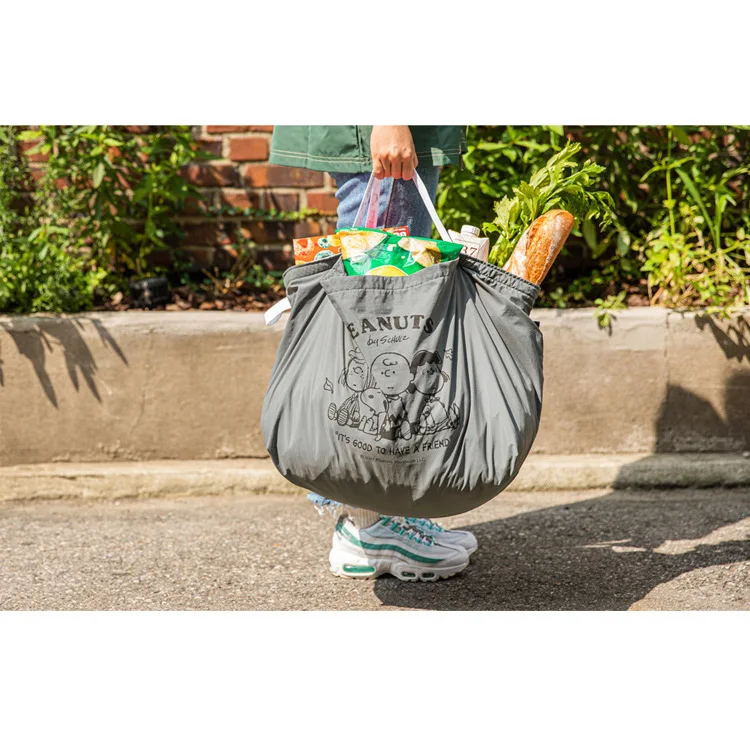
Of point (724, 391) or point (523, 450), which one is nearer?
point (523, 450)

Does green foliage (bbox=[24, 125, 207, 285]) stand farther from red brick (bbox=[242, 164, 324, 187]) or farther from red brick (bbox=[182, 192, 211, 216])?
red brick (bbox=[242, 164, 324, 187])

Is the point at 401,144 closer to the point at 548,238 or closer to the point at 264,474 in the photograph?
the point at 548,238

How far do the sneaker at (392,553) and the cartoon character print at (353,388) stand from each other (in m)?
0.66

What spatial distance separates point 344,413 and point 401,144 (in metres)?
0.62

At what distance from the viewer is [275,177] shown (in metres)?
3.79

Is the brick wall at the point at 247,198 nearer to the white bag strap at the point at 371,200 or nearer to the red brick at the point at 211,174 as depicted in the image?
the red brick at the point at 211,174

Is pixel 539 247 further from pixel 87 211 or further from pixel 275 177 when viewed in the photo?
pixel 87 211

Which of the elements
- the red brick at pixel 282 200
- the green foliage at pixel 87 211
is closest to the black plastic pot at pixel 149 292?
the green foliage at pixel 87 211

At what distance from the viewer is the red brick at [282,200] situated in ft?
12.5

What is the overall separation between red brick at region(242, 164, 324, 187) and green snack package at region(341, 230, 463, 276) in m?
1.80

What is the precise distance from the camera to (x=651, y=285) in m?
3.49

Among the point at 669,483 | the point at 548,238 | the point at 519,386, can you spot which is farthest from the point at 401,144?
the point at 669,483

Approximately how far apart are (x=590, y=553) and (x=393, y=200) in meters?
1.18

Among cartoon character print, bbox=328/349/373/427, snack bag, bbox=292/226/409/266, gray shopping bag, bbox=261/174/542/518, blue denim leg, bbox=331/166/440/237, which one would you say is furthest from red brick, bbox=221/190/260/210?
cartoon character print, bbox=328/349/373/427
